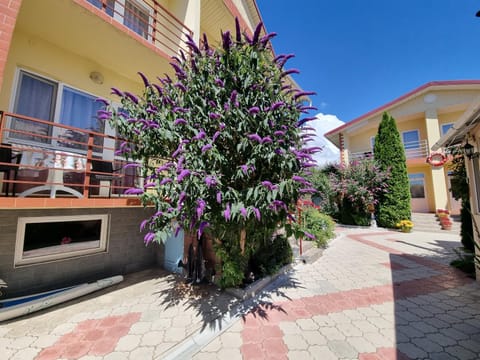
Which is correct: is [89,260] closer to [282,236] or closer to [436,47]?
[282,236]

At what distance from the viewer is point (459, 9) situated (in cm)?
641

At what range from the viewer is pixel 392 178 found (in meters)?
12.0

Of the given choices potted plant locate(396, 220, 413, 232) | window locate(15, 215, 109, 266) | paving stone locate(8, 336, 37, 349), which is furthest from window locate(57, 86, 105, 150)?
potted plant locate(396, 220, 413, 232)

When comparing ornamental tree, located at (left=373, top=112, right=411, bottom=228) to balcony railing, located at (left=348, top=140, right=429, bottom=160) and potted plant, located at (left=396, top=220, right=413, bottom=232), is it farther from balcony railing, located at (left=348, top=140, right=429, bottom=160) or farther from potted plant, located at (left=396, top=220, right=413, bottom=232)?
balcony railing, located at (left=348, top=140, right=429, bottom=160)

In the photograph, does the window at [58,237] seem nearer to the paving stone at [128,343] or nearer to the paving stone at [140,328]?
the paving stone at [140,328]

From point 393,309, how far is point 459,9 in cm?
973

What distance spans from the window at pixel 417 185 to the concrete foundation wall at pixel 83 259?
17.8 m

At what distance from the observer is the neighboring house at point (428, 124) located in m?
12.7

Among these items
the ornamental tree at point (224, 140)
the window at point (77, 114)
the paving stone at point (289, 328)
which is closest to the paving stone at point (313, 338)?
the paving stone at point (289, 328)

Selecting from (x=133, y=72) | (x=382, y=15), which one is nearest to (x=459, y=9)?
(x=382, y=15)

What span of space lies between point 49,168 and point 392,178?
50.9ft

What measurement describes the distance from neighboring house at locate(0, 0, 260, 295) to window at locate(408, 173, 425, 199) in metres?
17.5

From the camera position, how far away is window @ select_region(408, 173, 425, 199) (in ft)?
46.4

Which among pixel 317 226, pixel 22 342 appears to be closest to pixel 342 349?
pixel 22 342
